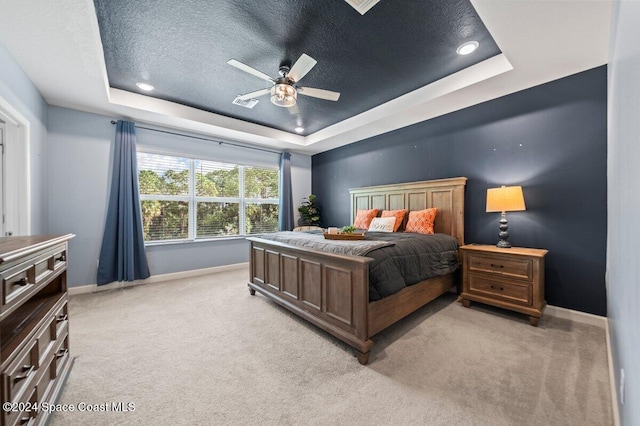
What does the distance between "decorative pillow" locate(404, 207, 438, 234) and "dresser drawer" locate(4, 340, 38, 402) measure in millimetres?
3691

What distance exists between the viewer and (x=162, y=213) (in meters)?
4.28

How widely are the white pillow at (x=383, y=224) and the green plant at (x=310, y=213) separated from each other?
80.9 inches

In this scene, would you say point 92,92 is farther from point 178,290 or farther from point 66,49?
point 178,290

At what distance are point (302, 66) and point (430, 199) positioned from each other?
2.63 m

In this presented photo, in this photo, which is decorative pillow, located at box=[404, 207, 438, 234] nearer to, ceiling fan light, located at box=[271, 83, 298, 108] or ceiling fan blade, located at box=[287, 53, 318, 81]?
ceiling fan light, located at box=[271, 83, 298, 108]

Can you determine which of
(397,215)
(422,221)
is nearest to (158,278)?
(397,215)

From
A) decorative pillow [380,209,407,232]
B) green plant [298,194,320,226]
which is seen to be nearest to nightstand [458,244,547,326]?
decorative pillow [380,209,407,232]

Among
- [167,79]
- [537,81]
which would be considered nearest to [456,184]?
[537,81]

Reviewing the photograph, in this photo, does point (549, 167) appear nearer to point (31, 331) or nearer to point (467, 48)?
point (467, 48)

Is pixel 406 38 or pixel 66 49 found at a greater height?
pixel 406 38

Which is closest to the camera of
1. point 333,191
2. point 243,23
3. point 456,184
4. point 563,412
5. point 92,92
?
point 563,412

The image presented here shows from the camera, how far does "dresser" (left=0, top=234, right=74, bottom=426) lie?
3.35 feet

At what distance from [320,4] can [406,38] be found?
899 millimetres

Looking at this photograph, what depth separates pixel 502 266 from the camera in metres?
2.72
